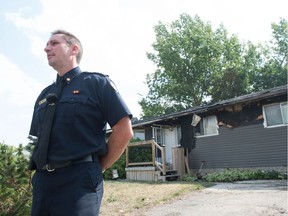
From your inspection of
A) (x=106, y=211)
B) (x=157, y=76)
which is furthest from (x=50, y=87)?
(x=157, y=76)

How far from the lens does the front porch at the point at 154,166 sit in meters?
14.7

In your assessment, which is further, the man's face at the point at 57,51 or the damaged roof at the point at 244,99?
the damaged roof at the point at 244,99

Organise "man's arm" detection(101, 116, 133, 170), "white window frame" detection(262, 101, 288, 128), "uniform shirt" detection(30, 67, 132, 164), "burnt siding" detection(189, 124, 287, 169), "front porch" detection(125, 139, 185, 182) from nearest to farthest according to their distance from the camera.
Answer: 1. "uniform shirt" detection(30, 67, 132, 164)
2. "man's arm" detection(101, 116, 133, 170)
3. "white window frame" detection(262, 101, 288, 128)
4. "burnt siding" detection(189, 124, 287, 169)
5. "front porch" detection(125, 139, 185, 182)

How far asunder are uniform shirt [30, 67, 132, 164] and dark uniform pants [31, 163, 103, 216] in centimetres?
10

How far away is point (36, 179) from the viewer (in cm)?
213

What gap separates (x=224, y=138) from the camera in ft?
50.0

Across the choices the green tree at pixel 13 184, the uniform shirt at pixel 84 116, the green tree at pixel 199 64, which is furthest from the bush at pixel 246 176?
the green tree at pixel 199 64

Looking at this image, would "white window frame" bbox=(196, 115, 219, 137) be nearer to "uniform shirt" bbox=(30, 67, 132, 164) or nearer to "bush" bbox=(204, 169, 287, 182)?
"bush" bbox=(204, 169, 287, 182)

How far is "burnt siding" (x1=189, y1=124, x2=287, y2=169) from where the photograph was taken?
1334 cm

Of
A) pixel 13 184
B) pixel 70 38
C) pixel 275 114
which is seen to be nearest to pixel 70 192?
pixel 70 38

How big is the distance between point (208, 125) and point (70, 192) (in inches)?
580

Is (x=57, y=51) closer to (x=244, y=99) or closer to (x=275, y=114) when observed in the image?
(x=244, y=99)

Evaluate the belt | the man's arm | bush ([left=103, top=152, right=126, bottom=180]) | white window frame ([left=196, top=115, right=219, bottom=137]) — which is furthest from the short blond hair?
bush ([left=103, top=152, right=126, bottom=180])

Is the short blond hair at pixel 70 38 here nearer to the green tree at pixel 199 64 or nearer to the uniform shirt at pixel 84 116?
the uniform shirt at pixel 84 116
